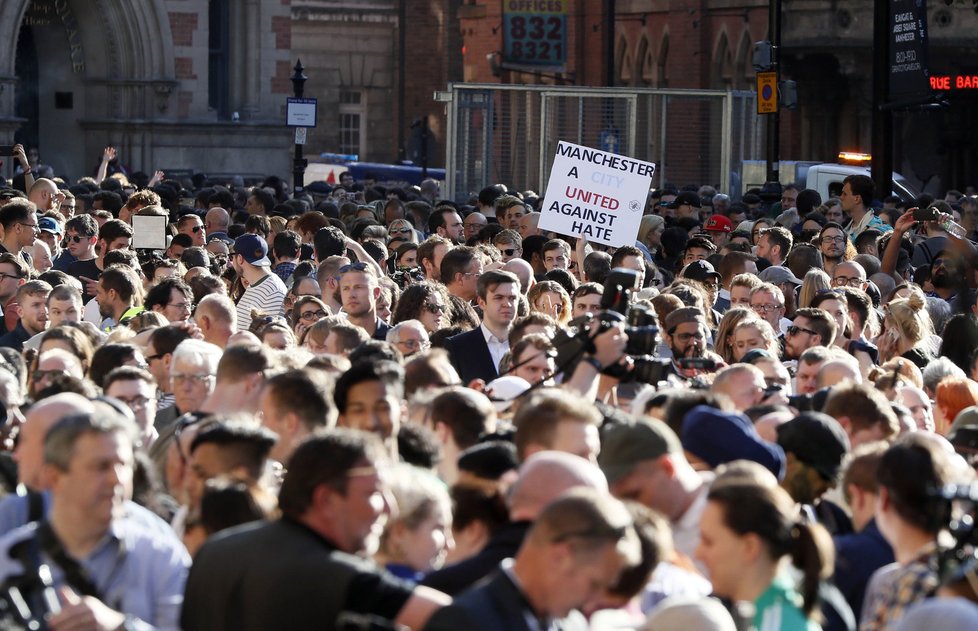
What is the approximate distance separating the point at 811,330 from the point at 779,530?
5.85 meters

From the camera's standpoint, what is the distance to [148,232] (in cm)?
1520

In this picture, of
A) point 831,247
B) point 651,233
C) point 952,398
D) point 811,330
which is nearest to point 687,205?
point 651,233

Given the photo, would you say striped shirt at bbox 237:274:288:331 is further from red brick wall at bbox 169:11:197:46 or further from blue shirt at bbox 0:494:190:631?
red brick wall at bbox 169:11:197:46

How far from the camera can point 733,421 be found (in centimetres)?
747

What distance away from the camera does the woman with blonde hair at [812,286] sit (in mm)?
13148

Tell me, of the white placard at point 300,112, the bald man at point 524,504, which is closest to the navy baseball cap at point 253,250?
the bald man at point 524,504

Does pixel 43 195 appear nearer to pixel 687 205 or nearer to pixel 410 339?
pixel 687 205

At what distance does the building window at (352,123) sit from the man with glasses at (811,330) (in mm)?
54601

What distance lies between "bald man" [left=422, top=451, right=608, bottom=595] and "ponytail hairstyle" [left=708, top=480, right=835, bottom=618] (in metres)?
0.39

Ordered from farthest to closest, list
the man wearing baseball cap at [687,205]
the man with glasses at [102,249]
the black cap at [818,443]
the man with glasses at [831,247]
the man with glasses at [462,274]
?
the man wearing baseball cap at [687,205] < the man with glasses at [831,247] < the man with glasses at [102,249] < the man with glasses at [462,274] < the black cap at [818,443]

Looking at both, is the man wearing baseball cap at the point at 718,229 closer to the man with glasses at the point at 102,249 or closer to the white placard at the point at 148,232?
the white placard at the point at 148,232

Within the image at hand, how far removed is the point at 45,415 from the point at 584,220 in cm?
871

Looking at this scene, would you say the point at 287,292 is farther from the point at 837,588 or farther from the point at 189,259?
the point at 837,588

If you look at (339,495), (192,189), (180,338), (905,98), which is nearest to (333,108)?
(192,189)
